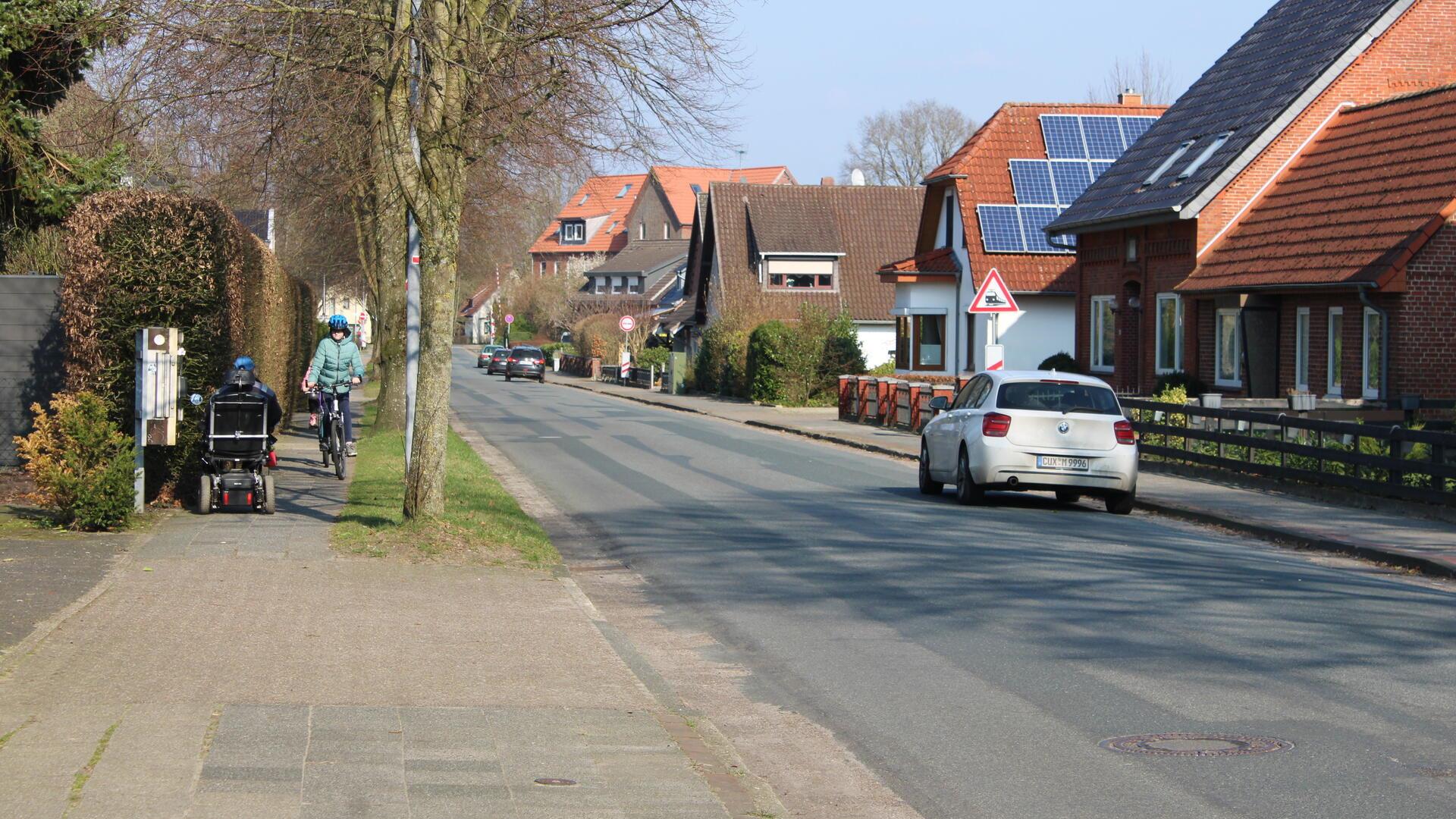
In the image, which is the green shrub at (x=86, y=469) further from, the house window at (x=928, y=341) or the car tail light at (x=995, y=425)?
the house window at (x=928, y=341)

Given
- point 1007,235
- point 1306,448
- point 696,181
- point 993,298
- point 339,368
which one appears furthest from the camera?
point 696,181

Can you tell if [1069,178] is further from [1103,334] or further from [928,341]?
[1103,334]

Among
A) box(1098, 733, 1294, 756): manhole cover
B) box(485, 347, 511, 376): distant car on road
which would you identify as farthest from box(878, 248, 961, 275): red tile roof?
box(1098, 733, 1294, 756): manhole cover

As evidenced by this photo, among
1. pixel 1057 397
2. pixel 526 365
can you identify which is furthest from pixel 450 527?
pixel 526 365

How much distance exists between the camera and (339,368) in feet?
61.1

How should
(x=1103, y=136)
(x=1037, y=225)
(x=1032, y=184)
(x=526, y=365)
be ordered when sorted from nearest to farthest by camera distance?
(x=1037, y=225) → (x=1032, y=184) → (x=1103, y=136) → (x=526, y=365)

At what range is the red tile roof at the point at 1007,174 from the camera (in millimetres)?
43281

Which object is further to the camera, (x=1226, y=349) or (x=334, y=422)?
(x=1226, y=349)

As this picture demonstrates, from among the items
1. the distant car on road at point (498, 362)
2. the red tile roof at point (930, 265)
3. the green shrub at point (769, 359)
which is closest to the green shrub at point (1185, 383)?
the red tile roof at point (930, 265)

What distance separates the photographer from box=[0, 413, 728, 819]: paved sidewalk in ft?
18.1

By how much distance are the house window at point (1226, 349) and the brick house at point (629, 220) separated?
80943mm

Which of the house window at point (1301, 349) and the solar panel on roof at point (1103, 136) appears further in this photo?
the solar panel on roof at point (1103, 136)

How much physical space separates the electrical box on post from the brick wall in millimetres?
23205

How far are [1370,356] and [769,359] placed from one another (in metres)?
21.3
